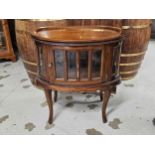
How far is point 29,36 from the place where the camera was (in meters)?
2.03

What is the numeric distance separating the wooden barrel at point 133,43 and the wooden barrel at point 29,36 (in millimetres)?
627

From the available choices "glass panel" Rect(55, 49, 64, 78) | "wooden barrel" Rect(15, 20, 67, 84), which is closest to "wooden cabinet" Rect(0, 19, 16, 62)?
"wooden barrel" Rect(15, 20, 67, 84)

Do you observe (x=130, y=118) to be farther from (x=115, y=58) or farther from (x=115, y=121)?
(x=115, y=58)

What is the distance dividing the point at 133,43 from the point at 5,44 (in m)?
1.94

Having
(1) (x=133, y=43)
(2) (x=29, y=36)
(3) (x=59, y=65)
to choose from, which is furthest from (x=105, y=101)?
(2) (x=29, y=36)

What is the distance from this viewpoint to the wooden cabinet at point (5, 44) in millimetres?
3019

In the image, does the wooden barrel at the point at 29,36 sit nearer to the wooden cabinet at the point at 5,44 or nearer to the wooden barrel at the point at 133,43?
the wooden barrel at the point at 133,43

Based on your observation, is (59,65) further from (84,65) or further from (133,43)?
(133,43)

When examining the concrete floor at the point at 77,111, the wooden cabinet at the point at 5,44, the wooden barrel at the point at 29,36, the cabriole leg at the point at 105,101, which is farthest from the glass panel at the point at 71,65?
the wooden cabinet at the point at 5,44

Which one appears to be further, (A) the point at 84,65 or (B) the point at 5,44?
(B) the point at 5,44

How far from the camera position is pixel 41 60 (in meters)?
1.50

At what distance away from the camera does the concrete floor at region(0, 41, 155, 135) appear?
64.6 inches
